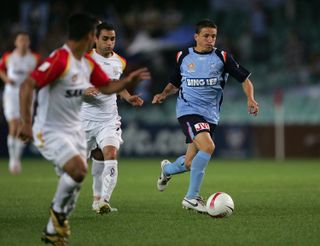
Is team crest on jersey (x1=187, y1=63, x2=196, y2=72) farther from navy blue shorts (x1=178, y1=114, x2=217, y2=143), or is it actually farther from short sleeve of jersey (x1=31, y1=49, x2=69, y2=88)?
short sleeve of jersey (x1=31, y1=49, x2=69, y2=88)

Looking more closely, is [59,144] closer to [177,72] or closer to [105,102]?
[105,102]

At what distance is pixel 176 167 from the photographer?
11.4 metres

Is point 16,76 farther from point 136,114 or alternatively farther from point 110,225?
point 110,225

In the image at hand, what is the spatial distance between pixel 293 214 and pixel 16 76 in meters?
11.5

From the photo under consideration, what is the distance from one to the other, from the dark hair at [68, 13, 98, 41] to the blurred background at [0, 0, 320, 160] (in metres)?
16.6

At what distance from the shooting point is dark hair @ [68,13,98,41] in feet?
24.1

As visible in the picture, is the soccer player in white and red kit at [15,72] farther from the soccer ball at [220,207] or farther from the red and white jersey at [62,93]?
the red and white jersey at [62,93]

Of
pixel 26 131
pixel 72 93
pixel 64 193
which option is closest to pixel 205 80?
pixel 72 93

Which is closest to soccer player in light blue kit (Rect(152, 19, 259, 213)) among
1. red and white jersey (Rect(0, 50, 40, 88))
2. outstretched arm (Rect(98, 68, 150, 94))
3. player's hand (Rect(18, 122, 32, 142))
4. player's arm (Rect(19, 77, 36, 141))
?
outstretched arm (Rect(98, 68, 150, 94))

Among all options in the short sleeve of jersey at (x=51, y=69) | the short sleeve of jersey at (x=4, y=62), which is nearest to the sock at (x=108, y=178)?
the short sleeve of jersey at (x=51, y=69)

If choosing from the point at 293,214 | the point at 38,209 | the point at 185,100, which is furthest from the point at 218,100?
the point at 38,209

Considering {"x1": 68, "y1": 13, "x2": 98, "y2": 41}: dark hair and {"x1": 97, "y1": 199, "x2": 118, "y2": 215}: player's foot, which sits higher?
{"x1": 68, "y1": 13, "x2": 98, "y2": 41}: dark hair

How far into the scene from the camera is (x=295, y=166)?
20297 mm

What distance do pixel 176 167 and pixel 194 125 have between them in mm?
979
